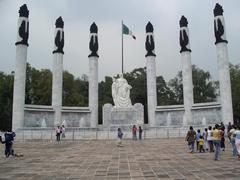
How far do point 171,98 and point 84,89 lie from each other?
1850cm

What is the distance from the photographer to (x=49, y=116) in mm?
36656

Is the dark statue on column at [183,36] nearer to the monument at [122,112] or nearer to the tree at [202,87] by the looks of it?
the monument at [122,112]

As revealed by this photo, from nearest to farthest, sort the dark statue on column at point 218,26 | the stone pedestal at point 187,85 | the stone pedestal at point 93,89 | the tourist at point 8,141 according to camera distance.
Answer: the tourist at point 8,141, the dark statue on column at point 218,26, the stone pedestal at point 187,85, the stone pedestal at point 93,89

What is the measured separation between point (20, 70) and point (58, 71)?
4826 millimetres

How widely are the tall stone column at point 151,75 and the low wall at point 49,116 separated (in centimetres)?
812

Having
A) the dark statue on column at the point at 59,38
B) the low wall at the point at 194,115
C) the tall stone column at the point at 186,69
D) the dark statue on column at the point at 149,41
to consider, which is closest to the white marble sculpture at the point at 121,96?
the low wall at the point at 194,115

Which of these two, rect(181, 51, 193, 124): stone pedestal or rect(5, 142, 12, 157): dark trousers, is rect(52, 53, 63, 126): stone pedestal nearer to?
rect(181, 51, 193, 124): stone pedestal

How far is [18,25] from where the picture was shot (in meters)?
36.7

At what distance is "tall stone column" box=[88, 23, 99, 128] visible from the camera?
127ft

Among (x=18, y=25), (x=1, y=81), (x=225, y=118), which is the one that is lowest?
(x=225, y=118)

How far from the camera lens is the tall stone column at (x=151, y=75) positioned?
3828 cm

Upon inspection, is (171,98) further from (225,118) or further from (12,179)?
(12,179)

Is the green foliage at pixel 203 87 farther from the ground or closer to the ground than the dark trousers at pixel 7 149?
farther from the ground

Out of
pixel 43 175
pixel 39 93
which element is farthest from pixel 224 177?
pixel 39 93
